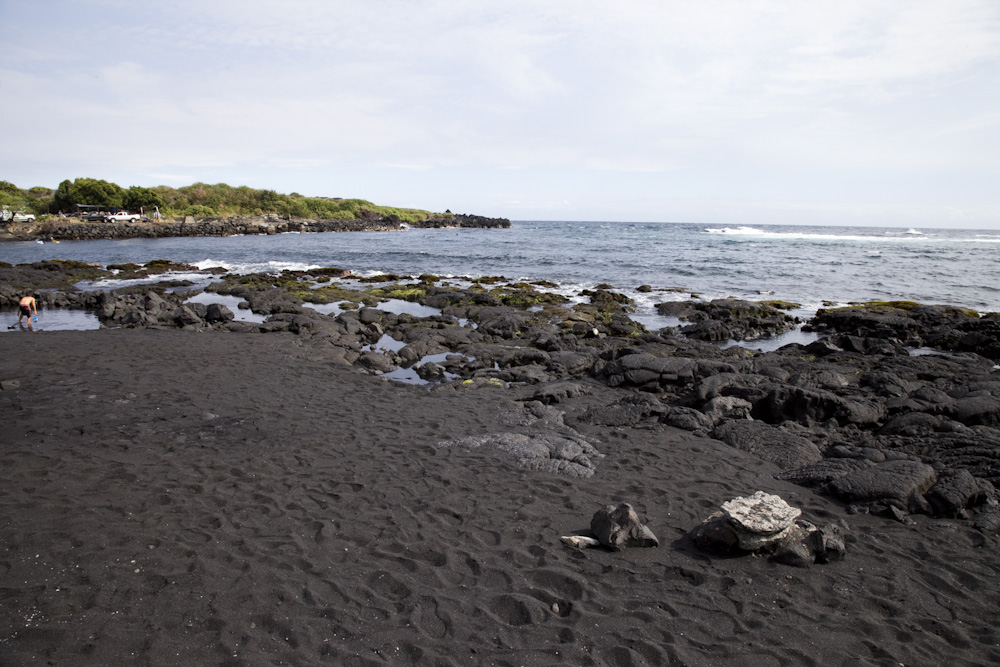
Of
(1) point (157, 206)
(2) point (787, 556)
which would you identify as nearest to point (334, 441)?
(2) point (787, 556)

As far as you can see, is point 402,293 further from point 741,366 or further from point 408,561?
point 408,561

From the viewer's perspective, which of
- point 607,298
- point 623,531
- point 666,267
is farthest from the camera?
point 666,267

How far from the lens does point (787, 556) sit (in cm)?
536

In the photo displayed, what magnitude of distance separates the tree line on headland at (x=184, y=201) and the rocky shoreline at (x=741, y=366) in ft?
222

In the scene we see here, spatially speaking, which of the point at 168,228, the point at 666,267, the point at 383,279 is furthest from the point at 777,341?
the point at 168,228

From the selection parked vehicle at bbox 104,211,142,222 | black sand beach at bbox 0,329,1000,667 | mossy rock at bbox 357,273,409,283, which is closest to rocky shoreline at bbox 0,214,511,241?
parked vehicle at bbox 104,211,142,222

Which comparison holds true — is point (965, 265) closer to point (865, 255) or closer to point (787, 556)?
point (865, 255)

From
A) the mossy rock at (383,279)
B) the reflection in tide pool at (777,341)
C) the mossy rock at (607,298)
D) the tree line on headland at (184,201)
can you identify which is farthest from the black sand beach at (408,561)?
the tree line on headland at (184,201)

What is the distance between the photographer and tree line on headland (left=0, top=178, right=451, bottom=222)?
79.1 metres

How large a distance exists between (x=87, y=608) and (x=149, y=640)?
2.52ft

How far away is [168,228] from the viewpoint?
6994 centimetres

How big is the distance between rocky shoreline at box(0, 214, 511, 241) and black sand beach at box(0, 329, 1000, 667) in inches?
2675

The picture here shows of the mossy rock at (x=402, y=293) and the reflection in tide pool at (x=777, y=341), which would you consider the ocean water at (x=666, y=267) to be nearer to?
the reflection in tide pool at (x=777, y=341)

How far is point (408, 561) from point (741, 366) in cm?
1087
